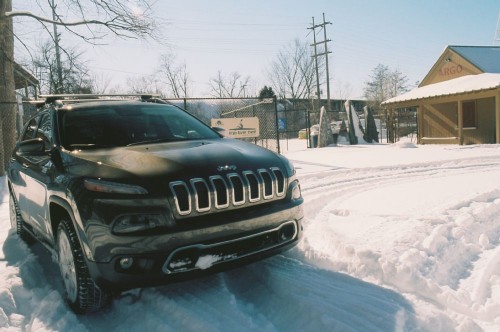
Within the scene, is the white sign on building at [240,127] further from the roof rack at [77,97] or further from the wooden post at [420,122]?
the wooden post at [420,122]

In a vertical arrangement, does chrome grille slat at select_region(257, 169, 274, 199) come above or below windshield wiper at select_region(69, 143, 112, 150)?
below

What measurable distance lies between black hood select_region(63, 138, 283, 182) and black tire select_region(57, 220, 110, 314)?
1.61 ft

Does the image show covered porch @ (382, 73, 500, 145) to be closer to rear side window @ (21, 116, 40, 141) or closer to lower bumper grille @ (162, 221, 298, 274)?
lower bumper grille @ (162, 221, 298, 274)

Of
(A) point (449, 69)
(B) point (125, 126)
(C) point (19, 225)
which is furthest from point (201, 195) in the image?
(A) point (449, 69)

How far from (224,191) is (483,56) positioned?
23.7 meters

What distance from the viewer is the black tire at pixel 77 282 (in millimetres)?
2789

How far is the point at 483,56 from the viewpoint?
2166 centimetres

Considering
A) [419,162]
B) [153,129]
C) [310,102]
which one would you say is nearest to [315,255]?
[153,129]

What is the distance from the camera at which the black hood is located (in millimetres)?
2662

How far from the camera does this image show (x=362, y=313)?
2660 mm

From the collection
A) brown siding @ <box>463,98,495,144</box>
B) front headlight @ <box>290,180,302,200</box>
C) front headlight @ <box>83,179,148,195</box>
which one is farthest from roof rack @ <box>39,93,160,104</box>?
brown siding @ <box>463,98,495,144</box>

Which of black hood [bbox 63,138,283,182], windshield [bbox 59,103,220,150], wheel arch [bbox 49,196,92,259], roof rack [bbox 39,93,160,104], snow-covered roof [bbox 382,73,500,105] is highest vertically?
snow-covered roof [bbox 382,73,500,105]

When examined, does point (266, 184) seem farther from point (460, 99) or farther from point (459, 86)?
point (459, 86)

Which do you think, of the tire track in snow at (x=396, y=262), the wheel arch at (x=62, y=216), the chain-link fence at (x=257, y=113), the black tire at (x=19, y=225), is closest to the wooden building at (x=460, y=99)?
the chain-link fence at (x=257, y=113)
